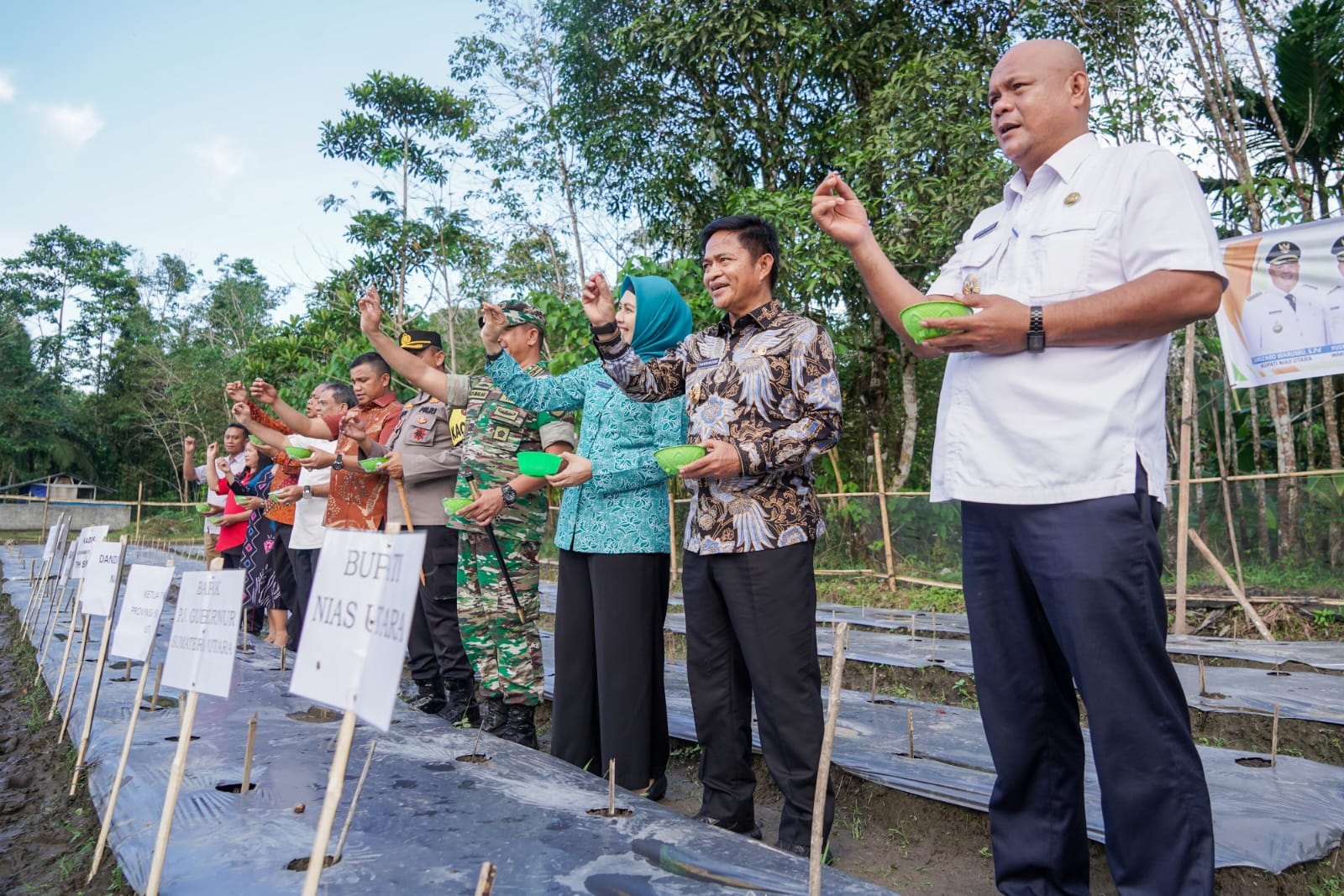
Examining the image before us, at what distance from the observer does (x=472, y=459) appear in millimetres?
3229

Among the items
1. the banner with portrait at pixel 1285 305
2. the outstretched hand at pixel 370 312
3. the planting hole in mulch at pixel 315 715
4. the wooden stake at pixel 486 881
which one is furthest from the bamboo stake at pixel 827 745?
the banner with portrait at pixel 1285 305

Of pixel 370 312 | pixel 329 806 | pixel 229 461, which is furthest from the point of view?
pixel 229 461

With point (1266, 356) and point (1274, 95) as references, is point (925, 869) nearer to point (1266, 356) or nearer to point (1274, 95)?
point (1266, 356)

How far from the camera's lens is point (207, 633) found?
6.52 feet

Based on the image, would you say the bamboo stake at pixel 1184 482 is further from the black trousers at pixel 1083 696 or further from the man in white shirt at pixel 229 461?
the man in white shirt at pixel 229 461

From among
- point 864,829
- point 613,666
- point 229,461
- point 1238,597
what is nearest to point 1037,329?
point 613,666

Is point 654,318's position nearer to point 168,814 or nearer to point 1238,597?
point 168,814

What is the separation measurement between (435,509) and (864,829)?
196cm

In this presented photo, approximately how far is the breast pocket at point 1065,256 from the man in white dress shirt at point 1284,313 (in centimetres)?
369

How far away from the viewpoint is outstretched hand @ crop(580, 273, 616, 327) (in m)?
2.28

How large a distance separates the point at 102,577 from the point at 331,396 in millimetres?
1674

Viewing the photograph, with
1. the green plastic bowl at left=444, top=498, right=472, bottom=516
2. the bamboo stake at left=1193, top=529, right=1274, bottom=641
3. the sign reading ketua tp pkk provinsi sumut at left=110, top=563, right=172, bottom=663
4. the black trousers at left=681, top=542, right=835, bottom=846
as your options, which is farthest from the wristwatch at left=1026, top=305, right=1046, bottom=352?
the bamboo stake at left=1193, top=529, right=1274, bottom=641

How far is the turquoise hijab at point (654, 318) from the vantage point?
8.72 ft

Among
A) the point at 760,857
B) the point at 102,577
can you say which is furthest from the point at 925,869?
the point at 102,577
